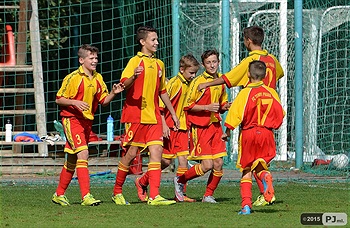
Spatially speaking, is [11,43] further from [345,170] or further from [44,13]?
[345,170]

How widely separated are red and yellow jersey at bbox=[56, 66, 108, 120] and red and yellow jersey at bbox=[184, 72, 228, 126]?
43.6 inches

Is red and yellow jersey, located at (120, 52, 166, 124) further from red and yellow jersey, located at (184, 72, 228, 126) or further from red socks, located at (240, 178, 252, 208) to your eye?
red socks, located at (240, 178, 252, 208)

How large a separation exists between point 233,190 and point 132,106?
8.81ft

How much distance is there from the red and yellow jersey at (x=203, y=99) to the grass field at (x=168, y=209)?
0.98 meters

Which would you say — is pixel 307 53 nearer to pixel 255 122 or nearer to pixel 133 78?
pixel 133 78

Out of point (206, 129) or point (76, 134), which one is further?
point (206, 129)

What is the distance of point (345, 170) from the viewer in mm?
14930

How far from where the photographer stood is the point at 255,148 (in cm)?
901

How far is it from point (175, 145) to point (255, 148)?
2238 mm

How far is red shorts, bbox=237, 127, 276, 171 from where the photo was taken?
354 inches

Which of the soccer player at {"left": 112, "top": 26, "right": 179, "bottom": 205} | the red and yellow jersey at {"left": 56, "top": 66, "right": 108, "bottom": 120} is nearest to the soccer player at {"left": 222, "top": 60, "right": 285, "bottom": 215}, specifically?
the soccer player at {"left": 112, "top": 26, "right": 179, "bottom": 205}

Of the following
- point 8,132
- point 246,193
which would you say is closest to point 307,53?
point 8,132

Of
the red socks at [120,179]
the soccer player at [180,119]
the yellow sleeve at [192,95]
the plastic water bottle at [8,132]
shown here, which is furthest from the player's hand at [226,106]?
the plastic water bottle at [8,132]

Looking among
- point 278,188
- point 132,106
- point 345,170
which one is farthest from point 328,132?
point 132,106
